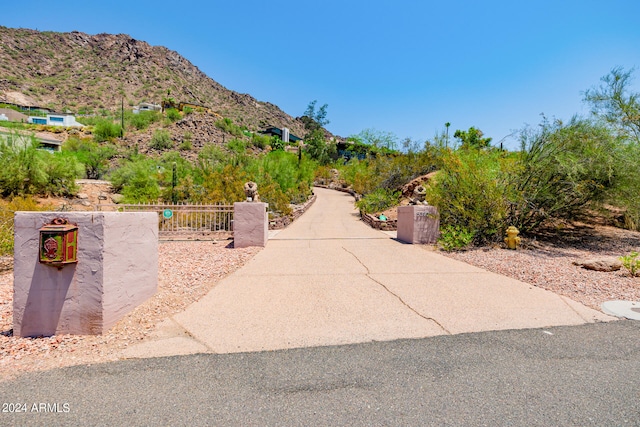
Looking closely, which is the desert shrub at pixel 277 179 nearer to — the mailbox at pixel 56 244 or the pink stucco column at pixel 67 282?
the pink stucco column at pixel 67 282

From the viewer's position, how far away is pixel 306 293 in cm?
556

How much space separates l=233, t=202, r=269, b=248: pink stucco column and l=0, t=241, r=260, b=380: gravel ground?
2396 millimetres

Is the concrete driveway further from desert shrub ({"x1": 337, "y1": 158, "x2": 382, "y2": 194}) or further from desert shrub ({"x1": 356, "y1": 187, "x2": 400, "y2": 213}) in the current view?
desert shrub ({"x1": 337, "y1": 158, "x2": 382, "y2": 194})

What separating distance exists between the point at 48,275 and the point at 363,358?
357 cm

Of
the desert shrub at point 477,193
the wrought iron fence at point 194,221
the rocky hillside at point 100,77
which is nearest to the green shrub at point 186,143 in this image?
the rocky hillside at point 100,77

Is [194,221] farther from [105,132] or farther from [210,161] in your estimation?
[105,132]

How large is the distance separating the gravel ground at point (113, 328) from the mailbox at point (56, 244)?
0.88 metres

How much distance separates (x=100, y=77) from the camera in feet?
291

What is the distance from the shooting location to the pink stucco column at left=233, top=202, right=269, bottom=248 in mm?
10219

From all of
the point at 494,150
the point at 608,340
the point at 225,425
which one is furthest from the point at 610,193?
the point at 225,425

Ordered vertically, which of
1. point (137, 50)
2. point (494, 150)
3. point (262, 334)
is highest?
point (137, 50)

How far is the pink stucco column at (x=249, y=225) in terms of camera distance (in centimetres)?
1022

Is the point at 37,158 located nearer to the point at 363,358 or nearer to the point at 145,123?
the point at 363,358

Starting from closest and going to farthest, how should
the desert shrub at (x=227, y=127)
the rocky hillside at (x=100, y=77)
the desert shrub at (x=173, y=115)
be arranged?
the desert shrub at (x=173, y=115) → the desert shrub at (x=227, y=127) → the rocky hillside at (x=100, y=77)
